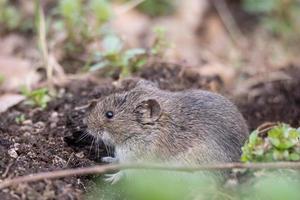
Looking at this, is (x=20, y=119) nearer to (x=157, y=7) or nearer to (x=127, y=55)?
(x=127, y=55)

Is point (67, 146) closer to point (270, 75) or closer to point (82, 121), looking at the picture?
point (82, 121)

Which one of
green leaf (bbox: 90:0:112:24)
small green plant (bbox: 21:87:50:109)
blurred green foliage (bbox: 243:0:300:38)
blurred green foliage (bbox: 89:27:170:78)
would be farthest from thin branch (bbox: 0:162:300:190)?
blurred green foliage (bbox: 243:0:300:38)

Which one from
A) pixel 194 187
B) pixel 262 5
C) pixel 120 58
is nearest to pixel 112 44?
pixel 120 58

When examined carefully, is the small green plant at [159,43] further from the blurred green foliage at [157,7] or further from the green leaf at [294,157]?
the blurred green foliage at [157,7]

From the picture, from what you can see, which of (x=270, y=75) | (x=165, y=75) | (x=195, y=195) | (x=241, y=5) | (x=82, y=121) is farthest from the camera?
(x=241, y=5)

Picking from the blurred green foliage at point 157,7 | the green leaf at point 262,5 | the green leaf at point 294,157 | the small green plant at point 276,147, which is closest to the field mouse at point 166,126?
the small green plant at point 276,147

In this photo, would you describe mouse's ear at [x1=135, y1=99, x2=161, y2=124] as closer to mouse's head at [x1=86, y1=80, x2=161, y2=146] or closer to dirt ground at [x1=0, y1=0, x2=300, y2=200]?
mouse's head at [x1=86, y1=80, x2=161, y2=146]

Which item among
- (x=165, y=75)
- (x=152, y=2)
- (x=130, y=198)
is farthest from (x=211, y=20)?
(x=130, y=198)
